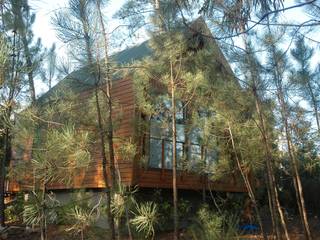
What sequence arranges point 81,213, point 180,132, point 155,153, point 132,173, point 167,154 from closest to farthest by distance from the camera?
point 81,213, point 180,132, point 132,173, point 155,153, point 167,154

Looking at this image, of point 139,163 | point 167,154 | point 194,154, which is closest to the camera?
point 194,154

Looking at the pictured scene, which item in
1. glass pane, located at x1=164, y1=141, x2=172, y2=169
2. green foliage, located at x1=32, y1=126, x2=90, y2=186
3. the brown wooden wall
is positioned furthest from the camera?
glass pane, located at x1=164, y1=141, x2=172, y2=169

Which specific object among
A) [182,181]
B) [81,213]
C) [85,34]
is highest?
[85,34]

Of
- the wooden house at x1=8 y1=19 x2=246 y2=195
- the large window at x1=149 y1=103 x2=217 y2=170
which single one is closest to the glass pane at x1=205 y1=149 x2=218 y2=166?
the large window at x1=149 y1=103 x2=217 y2=170

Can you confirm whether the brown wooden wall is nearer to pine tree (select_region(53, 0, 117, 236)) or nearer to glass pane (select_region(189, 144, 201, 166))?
glass pane (select_region(189, 144, 201, 166))

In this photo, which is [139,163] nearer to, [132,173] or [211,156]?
[132,173]

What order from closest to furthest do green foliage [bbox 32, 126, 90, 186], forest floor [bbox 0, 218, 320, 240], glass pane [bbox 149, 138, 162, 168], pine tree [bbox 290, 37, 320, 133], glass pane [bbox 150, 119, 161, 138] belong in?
green foliage [bbox 32, 126, 90, 186], glass pane [bbox 150, 119, 161, 138], forest floor [bbox 0, 218, 320, 240], pine tree [bbox 290, 37, 320, 133], glass pane [bbox 149, 138, 162, 168]

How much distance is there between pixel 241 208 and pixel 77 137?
7.85 meters

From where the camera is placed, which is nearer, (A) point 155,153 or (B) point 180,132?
(B) point 180,132

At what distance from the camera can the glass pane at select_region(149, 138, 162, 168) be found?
403 inches

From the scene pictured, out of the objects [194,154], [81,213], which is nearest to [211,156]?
[194,154]

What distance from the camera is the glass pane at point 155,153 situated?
33.6 feet

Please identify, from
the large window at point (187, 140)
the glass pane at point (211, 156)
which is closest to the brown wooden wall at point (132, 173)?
the large window at point (187, 140)

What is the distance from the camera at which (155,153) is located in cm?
1035
